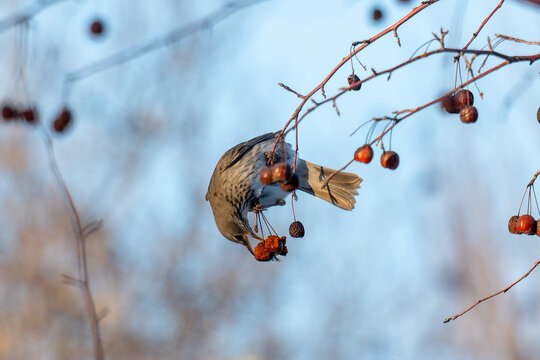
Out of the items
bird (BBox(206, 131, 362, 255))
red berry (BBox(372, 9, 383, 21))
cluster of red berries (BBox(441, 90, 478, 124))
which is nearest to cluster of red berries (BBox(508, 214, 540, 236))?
cluster of red berries (BBox(441, 90, 478, 124))

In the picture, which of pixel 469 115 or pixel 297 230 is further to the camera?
pixel 297 230

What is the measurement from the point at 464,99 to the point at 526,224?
413 mm

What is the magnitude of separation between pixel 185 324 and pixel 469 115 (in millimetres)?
7184

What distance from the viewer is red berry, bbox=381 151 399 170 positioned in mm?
1866

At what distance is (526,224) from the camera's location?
198 centimetres

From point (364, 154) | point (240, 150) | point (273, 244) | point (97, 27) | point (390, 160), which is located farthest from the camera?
point (97, 27)

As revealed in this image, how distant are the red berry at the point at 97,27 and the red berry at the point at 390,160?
187cm

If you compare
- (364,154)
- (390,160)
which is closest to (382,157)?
(390,160)

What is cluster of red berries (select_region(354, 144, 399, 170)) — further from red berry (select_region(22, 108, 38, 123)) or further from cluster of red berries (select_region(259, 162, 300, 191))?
red berry (select_region(22, 108, 38, 123))

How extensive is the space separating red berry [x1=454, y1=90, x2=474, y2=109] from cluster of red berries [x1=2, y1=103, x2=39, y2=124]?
1.90 meters

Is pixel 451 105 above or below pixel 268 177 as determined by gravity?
above

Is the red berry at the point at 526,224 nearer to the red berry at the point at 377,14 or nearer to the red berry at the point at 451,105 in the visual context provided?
the red berry at the point at 451,105

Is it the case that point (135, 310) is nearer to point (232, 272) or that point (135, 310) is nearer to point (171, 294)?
point (171, 294)

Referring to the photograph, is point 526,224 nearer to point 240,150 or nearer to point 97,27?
point 240,150
